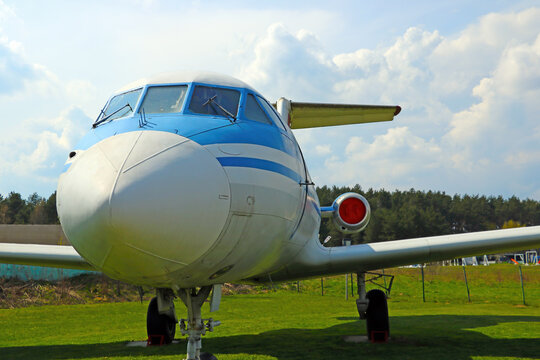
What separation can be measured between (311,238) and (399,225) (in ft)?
303

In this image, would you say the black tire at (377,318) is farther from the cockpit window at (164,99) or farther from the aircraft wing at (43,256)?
the cockpit window at (164,99)

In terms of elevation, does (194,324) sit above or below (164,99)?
below

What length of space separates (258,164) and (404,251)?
4.87 meters

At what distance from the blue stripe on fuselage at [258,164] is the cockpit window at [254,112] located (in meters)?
0.71

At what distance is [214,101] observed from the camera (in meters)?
5.57

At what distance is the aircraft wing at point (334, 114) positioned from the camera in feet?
44.8

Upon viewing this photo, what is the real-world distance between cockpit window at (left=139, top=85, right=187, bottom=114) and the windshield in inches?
6.9

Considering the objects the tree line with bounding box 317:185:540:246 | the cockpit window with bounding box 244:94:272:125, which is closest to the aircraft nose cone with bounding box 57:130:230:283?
the cockpit window with bounding box 244:94:272:125

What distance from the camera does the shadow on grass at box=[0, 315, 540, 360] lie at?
851 centimetres

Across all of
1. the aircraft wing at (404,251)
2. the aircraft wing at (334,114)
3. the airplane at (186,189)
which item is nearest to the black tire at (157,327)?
the aircraft wing at (404,251)

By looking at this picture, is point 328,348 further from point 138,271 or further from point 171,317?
point 138,271

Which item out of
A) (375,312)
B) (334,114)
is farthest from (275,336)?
(334,114)

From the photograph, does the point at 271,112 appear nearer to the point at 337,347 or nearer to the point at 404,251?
the point at 404,251

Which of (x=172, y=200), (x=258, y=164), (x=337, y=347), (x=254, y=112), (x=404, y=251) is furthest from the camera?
(x=337, y=347)
